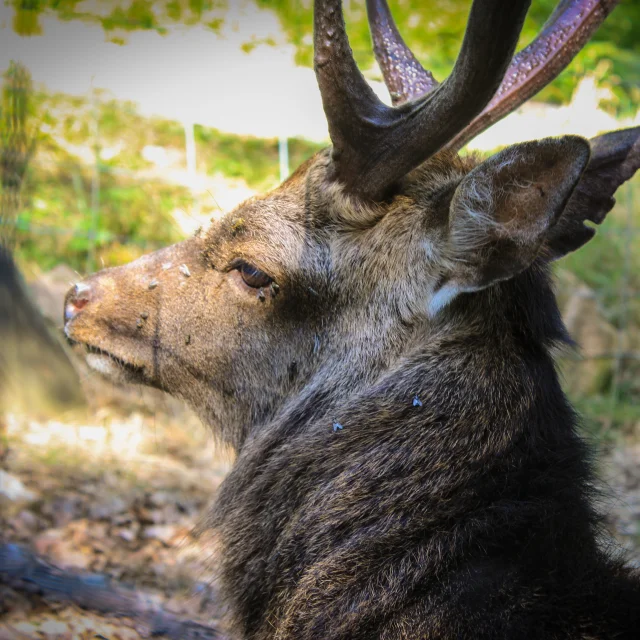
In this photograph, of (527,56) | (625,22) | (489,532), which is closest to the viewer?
(489,532)

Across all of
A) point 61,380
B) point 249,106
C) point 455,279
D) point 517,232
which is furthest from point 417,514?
point 249,106

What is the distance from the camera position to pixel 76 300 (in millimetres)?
3191

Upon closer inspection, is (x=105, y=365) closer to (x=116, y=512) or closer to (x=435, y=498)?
(x=435, y=498)

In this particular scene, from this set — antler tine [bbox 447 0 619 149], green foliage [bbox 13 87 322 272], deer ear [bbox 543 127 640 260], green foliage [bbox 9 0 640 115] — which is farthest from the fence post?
deer ear [bbox 543 127 640 260]

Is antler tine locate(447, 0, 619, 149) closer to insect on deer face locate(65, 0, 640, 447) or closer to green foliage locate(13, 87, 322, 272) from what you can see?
insect on deer face locate(65, 0, 640, 447)

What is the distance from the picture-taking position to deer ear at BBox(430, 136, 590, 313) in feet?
7.42

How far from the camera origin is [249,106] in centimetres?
934

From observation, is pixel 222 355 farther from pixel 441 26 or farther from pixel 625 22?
pixel 625 22

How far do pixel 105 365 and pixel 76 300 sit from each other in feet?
1.02

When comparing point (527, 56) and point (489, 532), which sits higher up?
point (527, 56)

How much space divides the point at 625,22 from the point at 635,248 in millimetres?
5044

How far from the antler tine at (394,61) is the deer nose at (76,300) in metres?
1.70

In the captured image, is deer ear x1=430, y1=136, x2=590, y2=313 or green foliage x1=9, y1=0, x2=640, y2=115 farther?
green foliage x1=9, y1=0, x2=640, y2=115

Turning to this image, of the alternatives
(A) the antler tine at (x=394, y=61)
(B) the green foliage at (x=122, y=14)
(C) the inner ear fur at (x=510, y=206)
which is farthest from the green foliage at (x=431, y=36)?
(C) the inner ear fur at (x=510, y=206)
